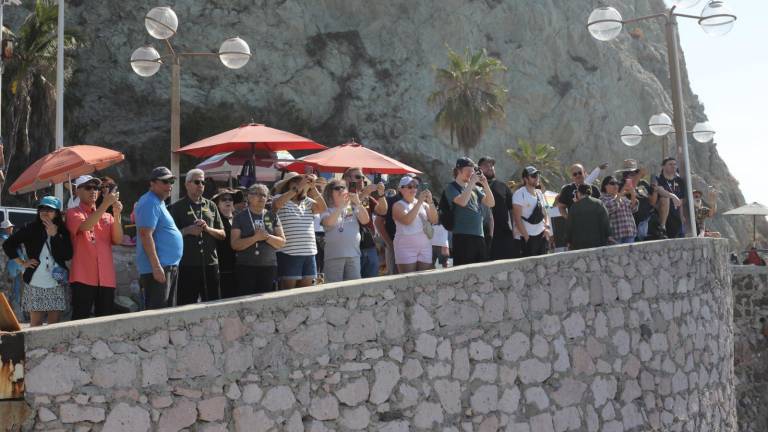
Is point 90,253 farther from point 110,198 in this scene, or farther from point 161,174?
point 161,174

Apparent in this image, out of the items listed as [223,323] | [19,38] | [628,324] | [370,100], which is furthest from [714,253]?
[370,100]

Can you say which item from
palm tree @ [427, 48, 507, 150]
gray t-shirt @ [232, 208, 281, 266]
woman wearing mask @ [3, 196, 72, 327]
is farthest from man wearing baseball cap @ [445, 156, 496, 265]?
palm tree @ [427, 48, 507, 150]

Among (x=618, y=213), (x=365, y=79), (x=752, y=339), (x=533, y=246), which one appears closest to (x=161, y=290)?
(x=533, y=246)

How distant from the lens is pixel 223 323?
6.34 meters

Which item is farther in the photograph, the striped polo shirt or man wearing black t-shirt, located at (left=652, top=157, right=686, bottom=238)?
man wearing black t-shirt, located at (left=652, top=157, right=686, bottom=238)

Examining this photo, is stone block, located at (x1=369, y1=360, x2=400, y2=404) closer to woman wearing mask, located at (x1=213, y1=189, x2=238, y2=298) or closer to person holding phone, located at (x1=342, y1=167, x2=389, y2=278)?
woman wearing mask, located at (x1=213, y1=189, x2=238, y2=298)

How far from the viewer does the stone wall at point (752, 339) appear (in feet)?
64.3

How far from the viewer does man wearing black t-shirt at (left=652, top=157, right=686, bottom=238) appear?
13.1 m

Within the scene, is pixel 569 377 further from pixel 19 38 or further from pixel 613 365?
pixel 19 38

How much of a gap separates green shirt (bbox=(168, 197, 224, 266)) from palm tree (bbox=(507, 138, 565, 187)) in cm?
3586

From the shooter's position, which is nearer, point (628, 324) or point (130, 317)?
point (130, 317)

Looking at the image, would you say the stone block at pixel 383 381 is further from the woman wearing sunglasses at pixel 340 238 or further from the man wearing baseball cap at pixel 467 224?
the man wearing baseball cap at pixel 467 224

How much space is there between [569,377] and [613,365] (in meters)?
0.88

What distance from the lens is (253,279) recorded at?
8.05 meters
